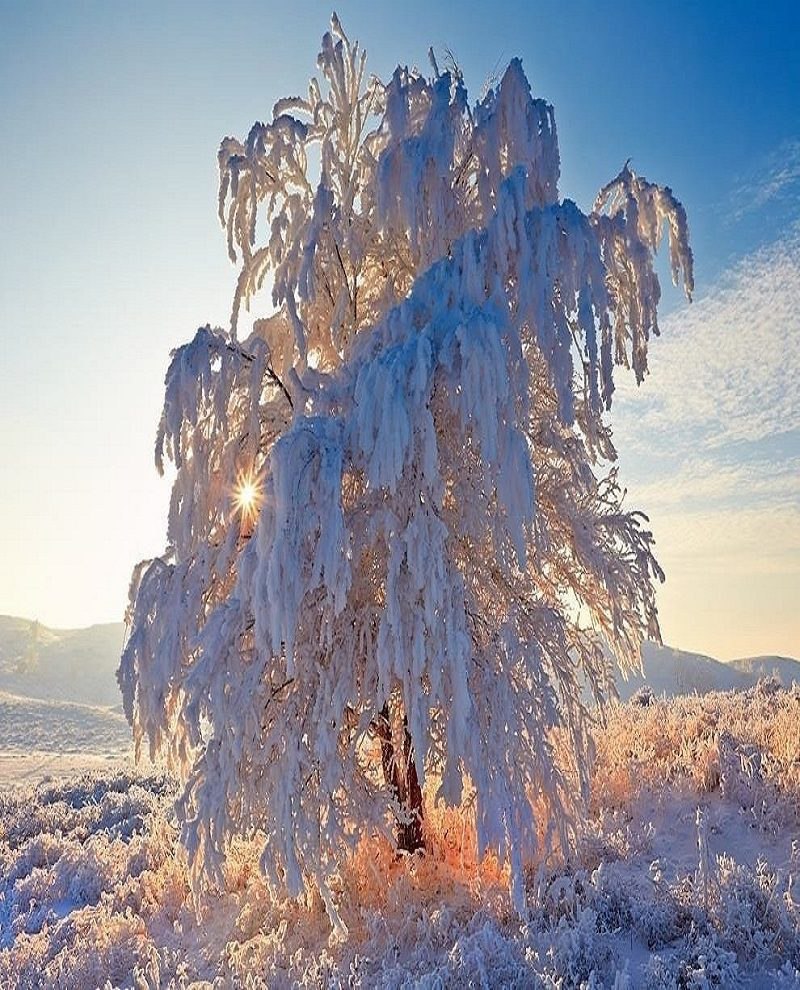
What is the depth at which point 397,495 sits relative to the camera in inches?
222

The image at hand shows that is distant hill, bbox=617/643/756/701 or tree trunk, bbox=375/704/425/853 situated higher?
distant hill, bbox=617/643/756/701

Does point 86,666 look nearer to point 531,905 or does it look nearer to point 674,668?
point 674,668

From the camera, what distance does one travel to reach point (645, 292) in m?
6.21

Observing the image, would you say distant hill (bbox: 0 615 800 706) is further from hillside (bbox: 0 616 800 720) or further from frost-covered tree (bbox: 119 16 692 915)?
frost-covered tree (bbox: 119 16 692 915)

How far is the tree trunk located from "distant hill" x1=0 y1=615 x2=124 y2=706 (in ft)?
173

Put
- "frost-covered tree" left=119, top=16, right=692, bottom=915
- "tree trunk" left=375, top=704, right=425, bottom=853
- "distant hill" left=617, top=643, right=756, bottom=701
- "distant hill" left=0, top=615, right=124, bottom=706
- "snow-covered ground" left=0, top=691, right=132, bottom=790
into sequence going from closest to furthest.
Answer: "frost-covered tree" left=119, top=16, right=692, bottom=915, "tree trunk" left=375, top=704, right=425, bottom=853, "snow-covered ground" left=0, top=691, right=132, bottom=790, "distant hill" left=0, top=615, right=124, bottom=706, "distant hill" left=617, top=643, right=756, bottom=701

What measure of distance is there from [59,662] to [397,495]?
2735 inches

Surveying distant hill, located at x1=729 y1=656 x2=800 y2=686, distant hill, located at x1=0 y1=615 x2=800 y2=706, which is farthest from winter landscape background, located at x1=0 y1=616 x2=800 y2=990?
distant hill, located at x1=729 y1=656 x2=800 y2=686

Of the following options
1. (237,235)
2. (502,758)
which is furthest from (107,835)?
(237,235)

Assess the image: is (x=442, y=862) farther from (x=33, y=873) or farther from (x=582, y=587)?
(x=33, y=873)

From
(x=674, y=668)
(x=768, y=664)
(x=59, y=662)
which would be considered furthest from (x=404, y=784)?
(x=768, y=664)

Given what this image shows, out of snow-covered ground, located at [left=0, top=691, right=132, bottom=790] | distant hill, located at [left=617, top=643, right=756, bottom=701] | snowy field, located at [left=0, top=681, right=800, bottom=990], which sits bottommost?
snow-covered ground, located at [left=0, top=691, right=132, bottom=790]

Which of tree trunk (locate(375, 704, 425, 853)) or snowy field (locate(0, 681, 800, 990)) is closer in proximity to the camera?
snowy field (locate(0, 681, 800, 990))

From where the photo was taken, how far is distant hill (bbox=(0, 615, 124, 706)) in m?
60.7
